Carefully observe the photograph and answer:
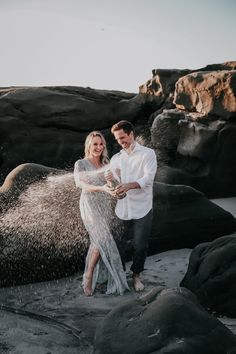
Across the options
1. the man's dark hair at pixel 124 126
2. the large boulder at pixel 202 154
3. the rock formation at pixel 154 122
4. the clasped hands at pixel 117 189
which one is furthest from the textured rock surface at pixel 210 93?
the clasped hands at pixel 117 189

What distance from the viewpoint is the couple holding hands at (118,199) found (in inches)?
195

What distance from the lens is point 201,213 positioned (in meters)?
6.65

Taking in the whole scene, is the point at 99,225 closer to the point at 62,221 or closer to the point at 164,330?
the point at 62,221

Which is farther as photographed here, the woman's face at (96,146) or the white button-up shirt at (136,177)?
the woman's face at (96,146)

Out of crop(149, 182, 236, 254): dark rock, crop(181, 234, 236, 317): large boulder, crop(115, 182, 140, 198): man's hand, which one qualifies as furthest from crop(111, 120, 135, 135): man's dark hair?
crop(149, 182, 236, 254): dark rock

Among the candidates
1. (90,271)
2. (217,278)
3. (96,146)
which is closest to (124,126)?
(96,146)

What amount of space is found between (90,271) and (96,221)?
531 mm

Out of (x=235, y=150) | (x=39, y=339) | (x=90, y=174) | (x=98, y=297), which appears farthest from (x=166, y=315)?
(x=235, y=150)

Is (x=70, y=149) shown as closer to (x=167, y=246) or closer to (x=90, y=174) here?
(x=167, y=246)

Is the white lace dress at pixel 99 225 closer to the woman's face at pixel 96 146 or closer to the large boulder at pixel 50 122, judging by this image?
the woman's face at pixel 96 146

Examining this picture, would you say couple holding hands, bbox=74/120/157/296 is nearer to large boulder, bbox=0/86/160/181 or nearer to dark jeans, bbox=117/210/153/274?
dark jeans, bbox=117/210/153/274

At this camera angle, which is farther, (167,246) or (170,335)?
(167,246)

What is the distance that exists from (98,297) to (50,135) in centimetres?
1049

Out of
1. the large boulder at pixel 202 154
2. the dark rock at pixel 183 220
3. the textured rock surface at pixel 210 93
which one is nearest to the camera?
the dark rock at pixel 183 220
